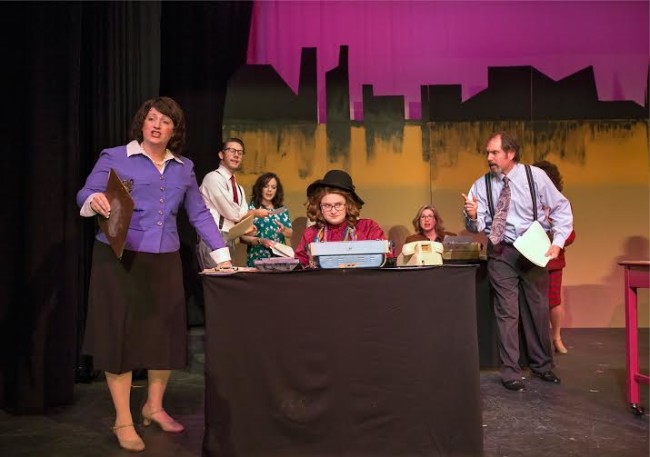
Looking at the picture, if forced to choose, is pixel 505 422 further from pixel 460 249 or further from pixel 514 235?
pixel 460 249

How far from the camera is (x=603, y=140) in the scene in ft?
21.2

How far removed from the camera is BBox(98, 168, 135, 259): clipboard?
2.51 metres

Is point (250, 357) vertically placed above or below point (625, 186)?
below

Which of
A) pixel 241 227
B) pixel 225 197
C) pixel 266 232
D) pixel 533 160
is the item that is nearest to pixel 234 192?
pixel 225 197

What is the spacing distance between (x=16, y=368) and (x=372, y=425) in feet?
7.33

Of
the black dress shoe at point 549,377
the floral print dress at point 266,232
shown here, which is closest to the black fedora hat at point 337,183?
the floral print dress at point 266,232

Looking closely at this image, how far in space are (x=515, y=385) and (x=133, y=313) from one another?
2.38 m

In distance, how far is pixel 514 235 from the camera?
4012 millimetres

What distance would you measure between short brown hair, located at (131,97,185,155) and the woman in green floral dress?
1680 mm

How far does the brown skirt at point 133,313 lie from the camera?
2752 mm

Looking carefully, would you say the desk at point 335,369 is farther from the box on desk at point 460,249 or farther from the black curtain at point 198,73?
the black curtain at point 198,73

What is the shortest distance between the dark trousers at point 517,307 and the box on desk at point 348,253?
1761 millimetres

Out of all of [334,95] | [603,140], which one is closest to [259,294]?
[334,95]

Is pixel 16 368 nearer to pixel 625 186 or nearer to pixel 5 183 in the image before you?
pixel 5 183
